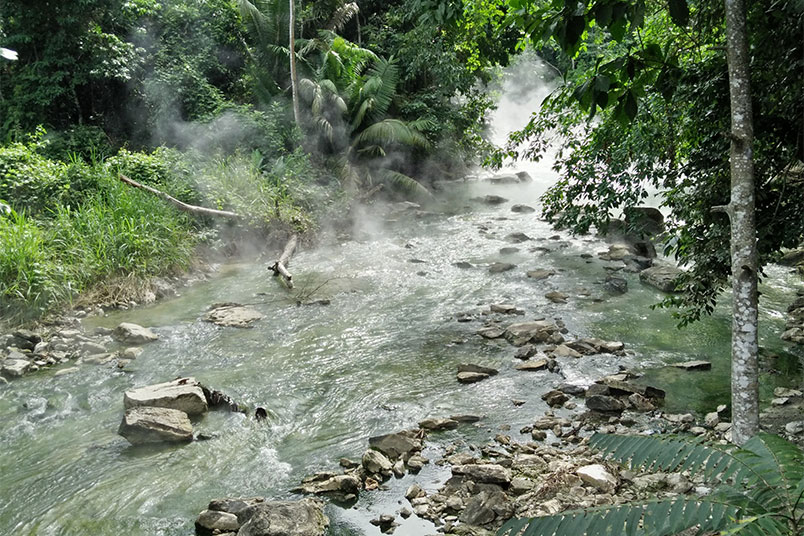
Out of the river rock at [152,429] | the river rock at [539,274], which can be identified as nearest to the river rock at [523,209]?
the river rock at [539,274]

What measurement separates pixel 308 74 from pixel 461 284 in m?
10.0

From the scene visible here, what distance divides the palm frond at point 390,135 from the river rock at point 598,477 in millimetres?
13582

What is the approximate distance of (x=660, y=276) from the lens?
9.66 metres

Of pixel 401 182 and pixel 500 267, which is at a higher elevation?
pixel 401 182

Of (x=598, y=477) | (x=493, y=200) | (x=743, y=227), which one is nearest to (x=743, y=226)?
(x=743, y=227)

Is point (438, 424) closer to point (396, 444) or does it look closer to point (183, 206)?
point (396, 444)

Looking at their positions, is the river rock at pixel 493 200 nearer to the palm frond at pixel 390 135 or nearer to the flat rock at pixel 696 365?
the palm frond at pixel 390 135

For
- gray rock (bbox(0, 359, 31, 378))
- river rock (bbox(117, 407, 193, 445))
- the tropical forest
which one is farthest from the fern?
gray rock (bbox(0, 359, 31, 378))

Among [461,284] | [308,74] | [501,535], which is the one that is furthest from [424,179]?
[501,535]

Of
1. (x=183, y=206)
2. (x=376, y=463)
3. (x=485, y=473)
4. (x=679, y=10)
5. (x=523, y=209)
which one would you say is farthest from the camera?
(x=523, y=209)

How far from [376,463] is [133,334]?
15.1 feet

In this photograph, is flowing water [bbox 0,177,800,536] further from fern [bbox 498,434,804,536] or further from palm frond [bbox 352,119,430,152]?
palm frond [bbox 352,119,430,152]

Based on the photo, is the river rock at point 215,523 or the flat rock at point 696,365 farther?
the flat rock at point 696,365

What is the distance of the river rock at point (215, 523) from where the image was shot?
12.6 ft
